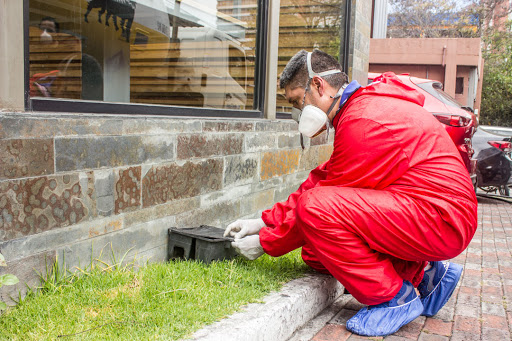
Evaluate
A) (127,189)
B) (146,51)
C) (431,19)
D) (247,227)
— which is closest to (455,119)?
(146,51)

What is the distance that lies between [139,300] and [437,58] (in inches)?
836

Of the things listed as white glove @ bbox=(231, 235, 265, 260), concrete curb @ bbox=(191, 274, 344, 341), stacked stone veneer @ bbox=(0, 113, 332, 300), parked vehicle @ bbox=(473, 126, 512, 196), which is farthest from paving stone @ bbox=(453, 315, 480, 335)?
parked vehicle @ bbox=(473, 126, 512, 196)

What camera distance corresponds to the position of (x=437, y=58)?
21.5 m

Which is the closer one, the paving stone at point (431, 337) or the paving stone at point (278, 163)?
the paving stone at point (431, 337)

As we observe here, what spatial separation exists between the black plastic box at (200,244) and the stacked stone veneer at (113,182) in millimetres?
92

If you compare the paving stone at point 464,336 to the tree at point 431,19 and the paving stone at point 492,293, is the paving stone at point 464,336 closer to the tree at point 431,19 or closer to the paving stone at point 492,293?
the paving stone at point 492,293

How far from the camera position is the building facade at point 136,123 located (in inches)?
104

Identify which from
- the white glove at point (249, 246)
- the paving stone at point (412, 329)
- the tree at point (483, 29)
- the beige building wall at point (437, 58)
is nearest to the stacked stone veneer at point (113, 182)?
the white glove at point (249, 246)

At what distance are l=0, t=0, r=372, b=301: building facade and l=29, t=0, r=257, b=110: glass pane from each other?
0.01 meters

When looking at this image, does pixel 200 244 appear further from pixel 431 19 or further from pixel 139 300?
pixel 431 19

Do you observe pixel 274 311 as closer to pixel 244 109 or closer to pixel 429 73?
pixel 244 109

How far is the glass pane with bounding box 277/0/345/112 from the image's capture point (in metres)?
5.53

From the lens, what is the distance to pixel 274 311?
270cm

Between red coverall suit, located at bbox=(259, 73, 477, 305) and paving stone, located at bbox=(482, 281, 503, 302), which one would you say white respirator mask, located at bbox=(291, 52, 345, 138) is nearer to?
red coverall suit, located at bbox=(259, 73, 477, 305)
